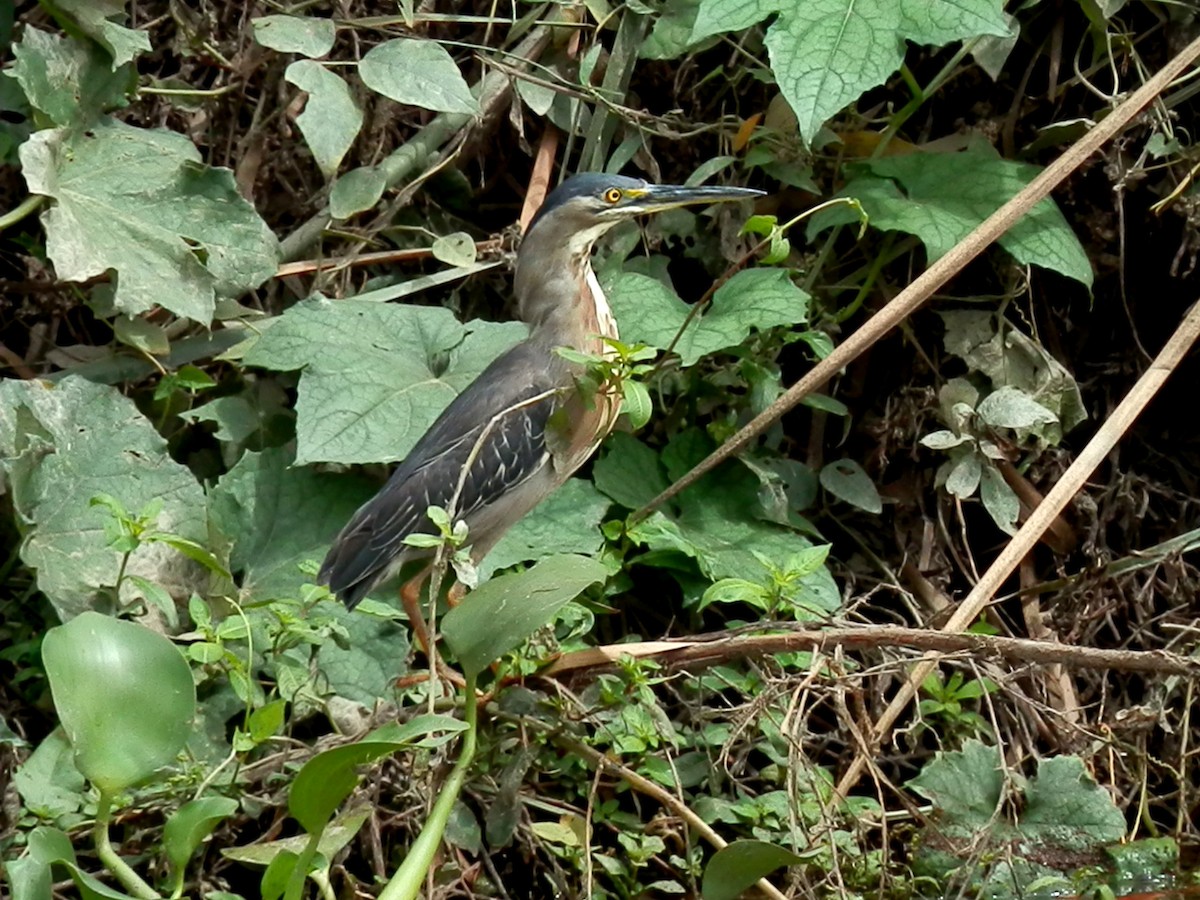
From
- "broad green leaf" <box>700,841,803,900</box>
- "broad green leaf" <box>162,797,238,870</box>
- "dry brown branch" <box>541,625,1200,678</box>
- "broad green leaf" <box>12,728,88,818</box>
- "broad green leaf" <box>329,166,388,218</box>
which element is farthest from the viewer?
"broad green leaf" <box>329,166,388,218</box>

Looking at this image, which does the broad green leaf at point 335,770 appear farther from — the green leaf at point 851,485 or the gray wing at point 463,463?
the green leaf at point 851,485

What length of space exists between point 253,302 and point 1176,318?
7.19 feet

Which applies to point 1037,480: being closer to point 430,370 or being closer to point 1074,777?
point 1074,777

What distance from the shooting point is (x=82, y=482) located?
323cm

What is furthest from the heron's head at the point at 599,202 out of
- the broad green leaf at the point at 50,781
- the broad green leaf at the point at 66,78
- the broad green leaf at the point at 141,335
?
the broad green leaf at the point at 50,781

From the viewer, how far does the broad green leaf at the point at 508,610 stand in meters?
2.35

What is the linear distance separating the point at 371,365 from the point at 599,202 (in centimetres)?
59

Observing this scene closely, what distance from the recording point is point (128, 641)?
7.51 ft

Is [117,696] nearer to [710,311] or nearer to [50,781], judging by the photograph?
[50,781]

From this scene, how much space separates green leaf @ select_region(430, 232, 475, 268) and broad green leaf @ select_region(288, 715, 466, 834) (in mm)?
1865

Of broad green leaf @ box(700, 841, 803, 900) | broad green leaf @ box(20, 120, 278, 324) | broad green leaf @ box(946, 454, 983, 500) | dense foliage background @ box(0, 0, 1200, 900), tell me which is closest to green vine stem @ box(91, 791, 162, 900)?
dense foliage background @ box(0, 0, 1200, 900)

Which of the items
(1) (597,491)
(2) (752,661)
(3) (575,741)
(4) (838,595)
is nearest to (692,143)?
(1) (597,491)

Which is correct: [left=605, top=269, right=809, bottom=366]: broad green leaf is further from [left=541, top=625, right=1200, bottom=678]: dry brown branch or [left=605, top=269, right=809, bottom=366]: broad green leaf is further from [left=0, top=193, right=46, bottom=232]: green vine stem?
[left=0, top=193, right=46, bottom=232]: green vine stem

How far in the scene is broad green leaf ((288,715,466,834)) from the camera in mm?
2100
